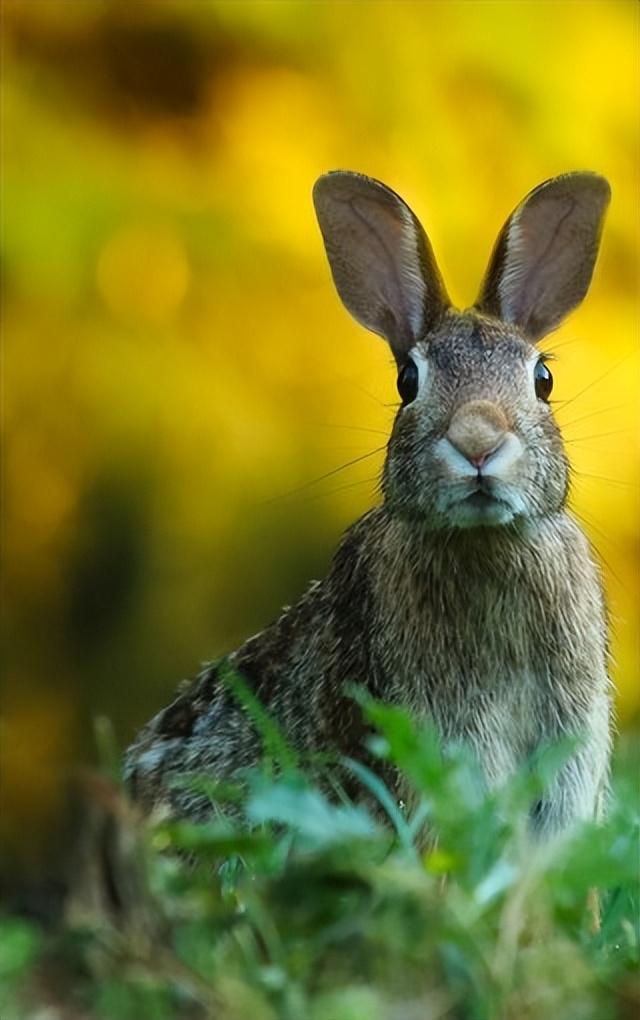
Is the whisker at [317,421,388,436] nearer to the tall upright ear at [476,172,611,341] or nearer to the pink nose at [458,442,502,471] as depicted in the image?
the tall upright ear at [476,172,611,341]

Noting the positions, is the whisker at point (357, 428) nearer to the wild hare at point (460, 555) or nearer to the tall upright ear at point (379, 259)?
the tall upright ear at point (379, 259)

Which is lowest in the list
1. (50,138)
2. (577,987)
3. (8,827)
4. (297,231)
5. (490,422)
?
(8,827)

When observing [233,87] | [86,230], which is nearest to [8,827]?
[86,230]

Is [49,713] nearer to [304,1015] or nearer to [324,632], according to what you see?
[324,632]

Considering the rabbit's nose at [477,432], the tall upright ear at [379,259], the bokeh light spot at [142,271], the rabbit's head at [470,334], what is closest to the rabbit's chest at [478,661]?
the rabbit's head at [470,334]

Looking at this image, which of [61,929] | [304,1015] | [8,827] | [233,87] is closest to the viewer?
[304,1015]

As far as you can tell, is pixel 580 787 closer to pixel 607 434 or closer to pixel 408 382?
pixel 408 382

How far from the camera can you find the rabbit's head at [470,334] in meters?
3.29

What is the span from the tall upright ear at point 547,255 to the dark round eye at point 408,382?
0.24 m

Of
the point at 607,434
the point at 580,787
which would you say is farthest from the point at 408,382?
the point at 607,434

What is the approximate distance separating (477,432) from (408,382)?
41 cm

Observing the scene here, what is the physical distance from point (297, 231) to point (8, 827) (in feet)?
6.21

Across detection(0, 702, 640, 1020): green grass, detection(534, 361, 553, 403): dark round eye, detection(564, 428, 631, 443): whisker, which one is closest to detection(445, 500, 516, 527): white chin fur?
detection(534, 361, 553, 403): dark round eye

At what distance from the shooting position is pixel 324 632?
377 cm
